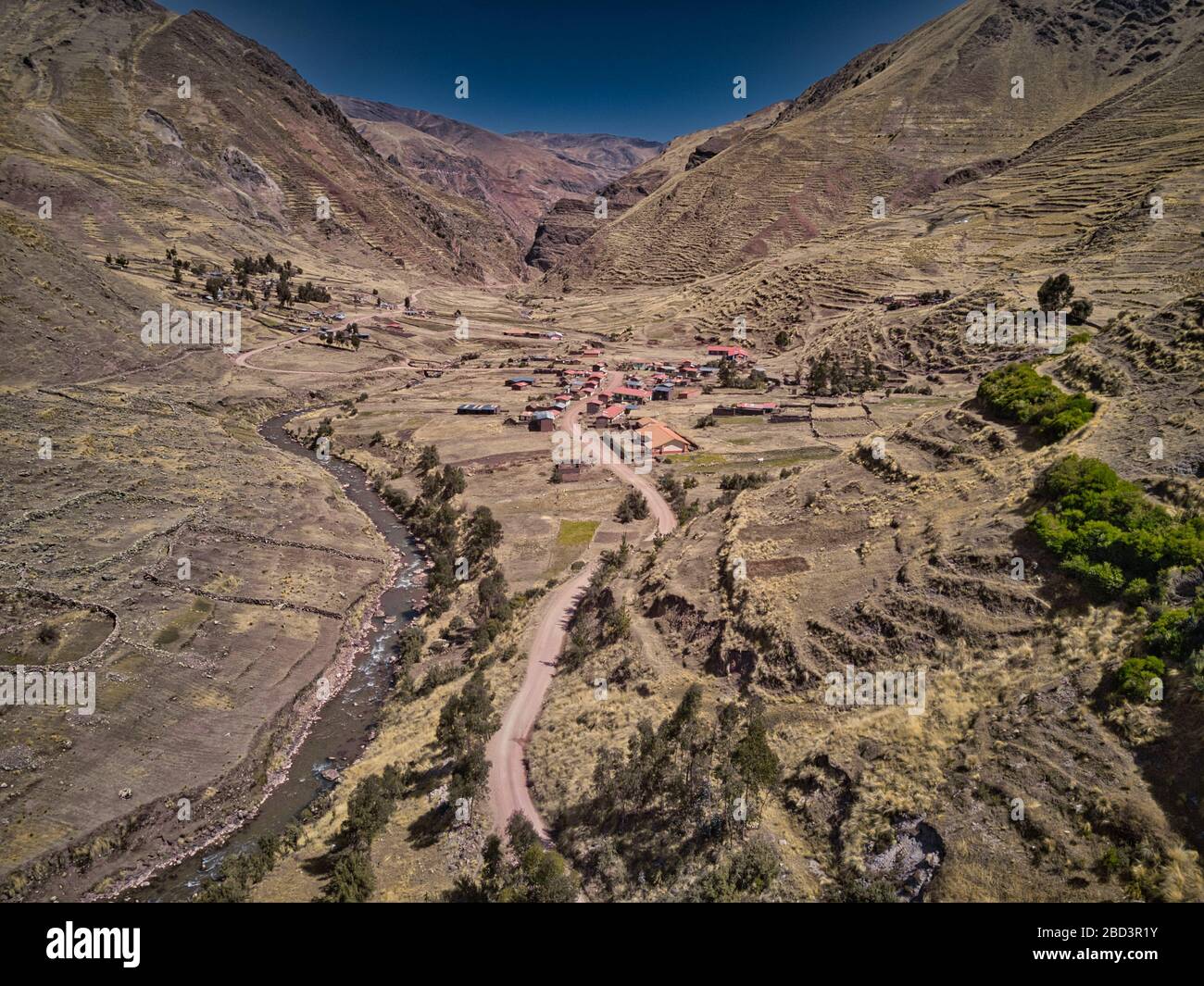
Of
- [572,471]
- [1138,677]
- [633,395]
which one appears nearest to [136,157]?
[633,395]

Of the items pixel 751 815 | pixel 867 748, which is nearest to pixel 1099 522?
pixel 867 748

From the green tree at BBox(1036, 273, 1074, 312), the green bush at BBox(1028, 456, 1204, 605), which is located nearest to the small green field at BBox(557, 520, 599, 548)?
the green bush at BBox(1028, 456, 1204, 605)

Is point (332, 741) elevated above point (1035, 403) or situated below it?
below

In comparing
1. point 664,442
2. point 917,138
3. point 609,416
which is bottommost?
point 664,442

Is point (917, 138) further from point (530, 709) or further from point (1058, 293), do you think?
point (530, 709)

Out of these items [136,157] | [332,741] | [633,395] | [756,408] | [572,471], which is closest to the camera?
[332,741]

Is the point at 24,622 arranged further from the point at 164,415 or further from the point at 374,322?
the point at 374,322
